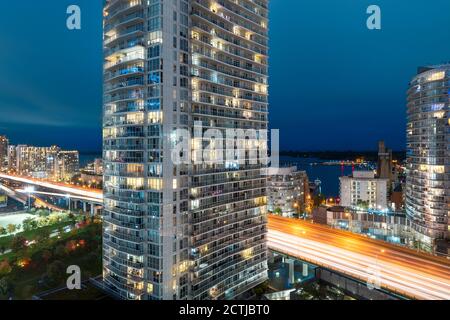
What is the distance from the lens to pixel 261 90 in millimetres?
39250

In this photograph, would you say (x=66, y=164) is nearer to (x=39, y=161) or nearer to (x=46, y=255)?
(x=39, y=161)

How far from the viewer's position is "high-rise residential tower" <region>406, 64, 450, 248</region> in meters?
47.8

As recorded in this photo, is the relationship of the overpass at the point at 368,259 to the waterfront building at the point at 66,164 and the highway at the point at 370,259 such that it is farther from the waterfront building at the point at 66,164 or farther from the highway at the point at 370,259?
the waterfront building at the point at 66,164

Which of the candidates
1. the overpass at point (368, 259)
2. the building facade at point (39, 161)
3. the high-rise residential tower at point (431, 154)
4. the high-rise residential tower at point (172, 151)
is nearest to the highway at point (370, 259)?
the overpass at point (368, 259)

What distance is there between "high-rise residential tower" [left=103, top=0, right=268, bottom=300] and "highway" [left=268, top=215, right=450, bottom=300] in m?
7.38

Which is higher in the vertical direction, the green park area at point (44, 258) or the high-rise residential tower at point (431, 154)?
the high-rise residential tower at point (431, 154)

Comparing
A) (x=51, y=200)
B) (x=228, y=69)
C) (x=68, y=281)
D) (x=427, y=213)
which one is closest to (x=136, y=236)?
(x=68, y=281)

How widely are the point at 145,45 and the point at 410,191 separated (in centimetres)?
4943

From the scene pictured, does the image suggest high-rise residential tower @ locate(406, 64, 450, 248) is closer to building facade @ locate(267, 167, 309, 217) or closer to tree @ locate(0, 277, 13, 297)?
building facade @ locate(267, 167, 309, 217)

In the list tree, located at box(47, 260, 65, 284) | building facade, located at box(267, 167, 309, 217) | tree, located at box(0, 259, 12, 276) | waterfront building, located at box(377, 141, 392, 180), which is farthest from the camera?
waterfront building, located at box(377, 141, 392, 180)

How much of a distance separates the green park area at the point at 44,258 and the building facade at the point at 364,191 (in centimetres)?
5841

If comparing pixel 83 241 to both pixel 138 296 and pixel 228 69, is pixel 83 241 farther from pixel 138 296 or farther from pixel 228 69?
pixel 228 69

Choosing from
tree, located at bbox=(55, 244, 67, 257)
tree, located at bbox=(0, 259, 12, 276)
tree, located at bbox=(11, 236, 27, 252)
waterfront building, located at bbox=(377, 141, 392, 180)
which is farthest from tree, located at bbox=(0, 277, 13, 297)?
waterfront building, located at bbox=(377, 141, 392, 180)

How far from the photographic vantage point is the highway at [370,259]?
2875 cm
